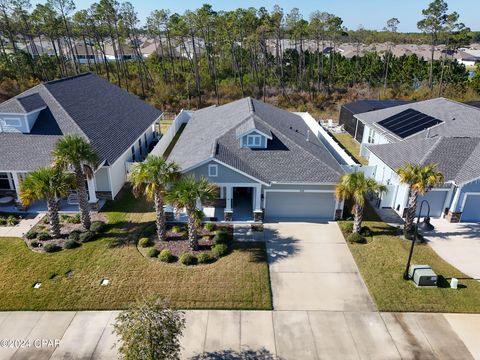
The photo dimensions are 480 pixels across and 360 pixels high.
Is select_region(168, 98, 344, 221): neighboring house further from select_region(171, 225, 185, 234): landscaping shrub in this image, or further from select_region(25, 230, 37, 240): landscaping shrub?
select_region(25, 230, 37, 240): landscaping shrub

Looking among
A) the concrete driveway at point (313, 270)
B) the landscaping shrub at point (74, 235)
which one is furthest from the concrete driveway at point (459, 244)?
the landscaping shrub at point (74, 235)

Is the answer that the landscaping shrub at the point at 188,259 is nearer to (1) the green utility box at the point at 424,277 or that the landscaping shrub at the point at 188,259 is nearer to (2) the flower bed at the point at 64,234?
(2) the flower bed at the point at 64,234

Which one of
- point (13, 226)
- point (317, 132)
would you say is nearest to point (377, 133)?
point (317, 132)

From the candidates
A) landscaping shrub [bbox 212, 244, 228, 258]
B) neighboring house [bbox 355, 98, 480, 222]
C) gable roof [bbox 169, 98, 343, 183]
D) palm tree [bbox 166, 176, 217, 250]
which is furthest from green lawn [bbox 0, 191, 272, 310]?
neighboring house [bbox 355, 98, 480, 222]

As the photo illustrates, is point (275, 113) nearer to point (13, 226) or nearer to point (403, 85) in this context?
point (13, 226)

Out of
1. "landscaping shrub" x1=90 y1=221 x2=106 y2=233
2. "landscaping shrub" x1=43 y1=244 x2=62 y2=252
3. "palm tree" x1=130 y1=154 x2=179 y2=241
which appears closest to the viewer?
"palm tree" x1=130 y1=154 x2=179 y2=241

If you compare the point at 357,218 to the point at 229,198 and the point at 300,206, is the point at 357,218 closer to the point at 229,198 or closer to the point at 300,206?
the point at 300,206

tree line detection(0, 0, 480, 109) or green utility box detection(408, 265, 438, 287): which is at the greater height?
tree line detection(0, 0, 480, 109)
